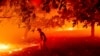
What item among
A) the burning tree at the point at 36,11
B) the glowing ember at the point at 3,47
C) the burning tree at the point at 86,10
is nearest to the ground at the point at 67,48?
the glowing ember at the point at 3,47

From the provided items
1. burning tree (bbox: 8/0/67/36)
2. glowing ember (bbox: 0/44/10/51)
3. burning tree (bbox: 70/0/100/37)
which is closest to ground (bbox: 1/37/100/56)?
glowing ember (bbox: 0/44/10/51)

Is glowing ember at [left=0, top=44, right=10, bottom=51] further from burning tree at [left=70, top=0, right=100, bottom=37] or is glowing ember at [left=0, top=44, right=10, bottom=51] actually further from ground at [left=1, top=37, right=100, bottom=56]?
burning tree at [left=70, top=0, right=100, bottom=37]

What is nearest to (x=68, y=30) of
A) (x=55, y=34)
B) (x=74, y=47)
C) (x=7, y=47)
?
(x=55, y=34)

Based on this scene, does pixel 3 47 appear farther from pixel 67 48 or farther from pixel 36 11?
pixel 67 48

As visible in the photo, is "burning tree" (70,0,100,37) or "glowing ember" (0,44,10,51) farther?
"glowing ember" (0,44,10,51)

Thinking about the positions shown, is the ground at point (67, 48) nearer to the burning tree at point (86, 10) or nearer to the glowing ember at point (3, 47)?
the glowing ember at point (3, 47)

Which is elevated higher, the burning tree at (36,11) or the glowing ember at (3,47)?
the burning tree at (36,11)

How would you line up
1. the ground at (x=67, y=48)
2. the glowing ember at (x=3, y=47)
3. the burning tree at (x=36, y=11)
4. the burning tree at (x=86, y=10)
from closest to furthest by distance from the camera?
the burning tree at (x=86, y=10) → the burning tree at (x=36, y=11) → the ground at (x=67, y=48) → the glowing ember at (x=3, y=47)

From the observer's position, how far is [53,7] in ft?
41.6

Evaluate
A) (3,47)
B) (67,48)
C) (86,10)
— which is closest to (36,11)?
(86,10)

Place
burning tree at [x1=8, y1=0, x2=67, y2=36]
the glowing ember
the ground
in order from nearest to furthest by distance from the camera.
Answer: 1. burning tree at [x1=8, y1=0, x2=67, y2=36]
2. the ground
3. the glowing ember

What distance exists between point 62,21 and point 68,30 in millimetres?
2753

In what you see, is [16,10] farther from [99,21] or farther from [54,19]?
[99,21]

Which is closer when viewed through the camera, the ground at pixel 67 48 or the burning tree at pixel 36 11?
the burning tree at pixel 36 11
